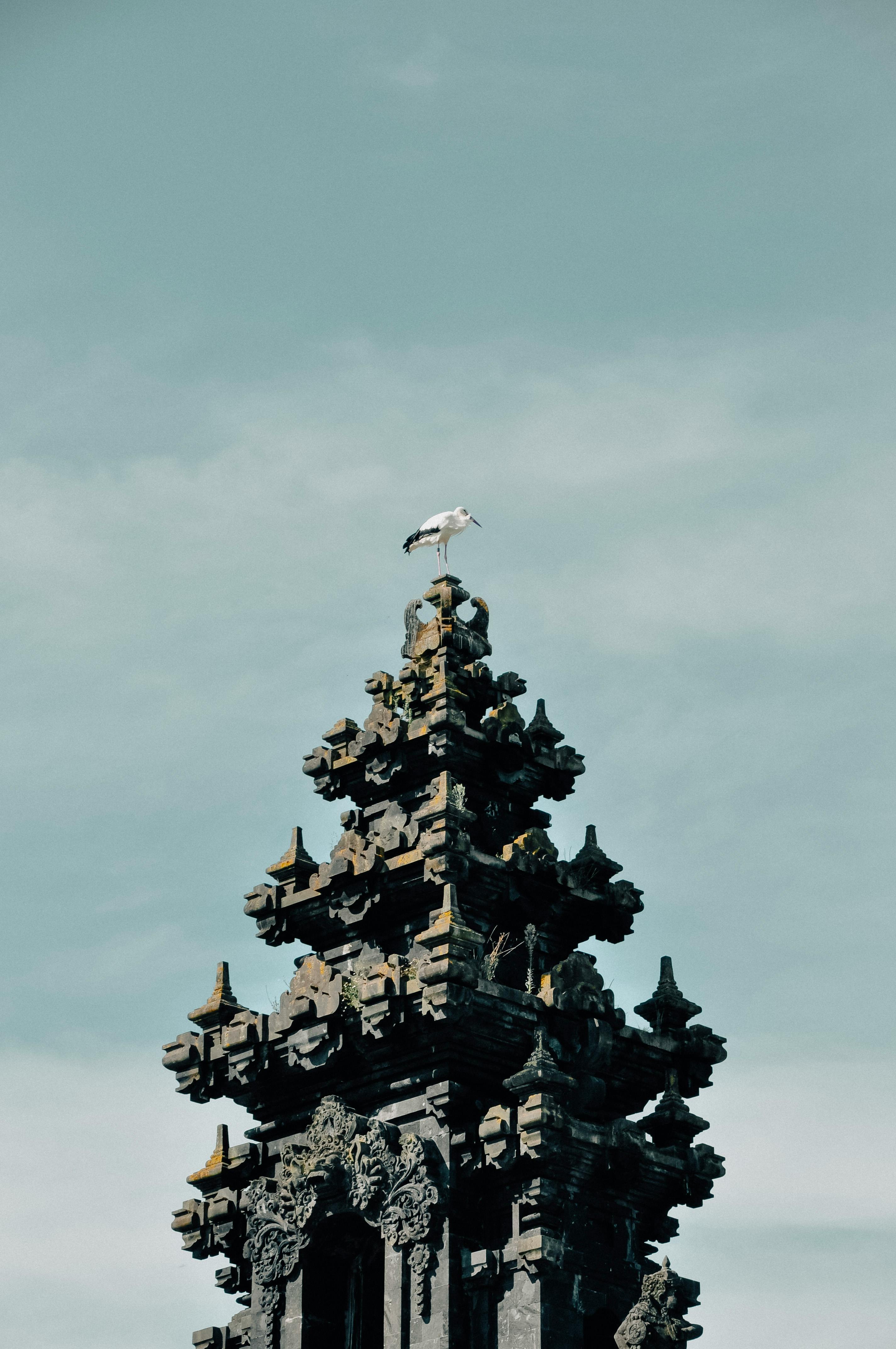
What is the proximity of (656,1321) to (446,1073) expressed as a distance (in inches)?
215

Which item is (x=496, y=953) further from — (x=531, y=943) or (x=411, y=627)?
(x=411, y=627)

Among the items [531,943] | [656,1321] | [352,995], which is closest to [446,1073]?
[352,995]

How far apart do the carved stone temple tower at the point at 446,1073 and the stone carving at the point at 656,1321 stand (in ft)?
0.18

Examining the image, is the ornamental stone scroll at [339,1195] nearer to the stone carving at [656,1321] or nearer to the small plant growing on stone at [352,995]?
the small plant growing on stone at [352,995]

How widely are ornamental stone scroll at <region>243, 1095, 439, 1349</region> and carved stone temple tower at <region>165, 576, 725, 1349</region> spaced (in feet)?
0.14

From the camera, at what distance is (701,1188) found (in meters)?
46.4

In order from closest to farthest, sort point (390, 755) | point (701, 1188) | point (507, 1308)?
point (507, 1308)
point (701, 1188)
point (390, 755)

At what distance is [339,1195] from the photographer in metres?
45.5

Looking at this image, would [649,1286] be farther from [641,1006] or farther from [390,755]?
[390,755]

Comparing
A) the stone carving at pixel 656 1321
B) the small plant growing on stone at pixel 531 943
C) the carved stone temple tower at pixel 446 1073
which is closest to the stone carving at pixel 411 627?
the carved stone temple tower at pixel 446 1073

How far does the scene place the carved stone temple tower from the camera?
44031 mm

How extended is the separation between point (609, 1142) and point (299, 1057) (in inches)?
231

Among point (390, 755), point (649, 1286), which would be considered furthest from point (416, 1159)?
point (390, 755)

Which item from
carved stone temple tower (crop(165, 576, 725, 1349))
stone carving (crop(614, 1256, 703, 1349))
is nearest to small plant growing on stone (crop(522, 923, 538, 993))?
carved stone temple tower (crop(165, 576, 725, 1349))
